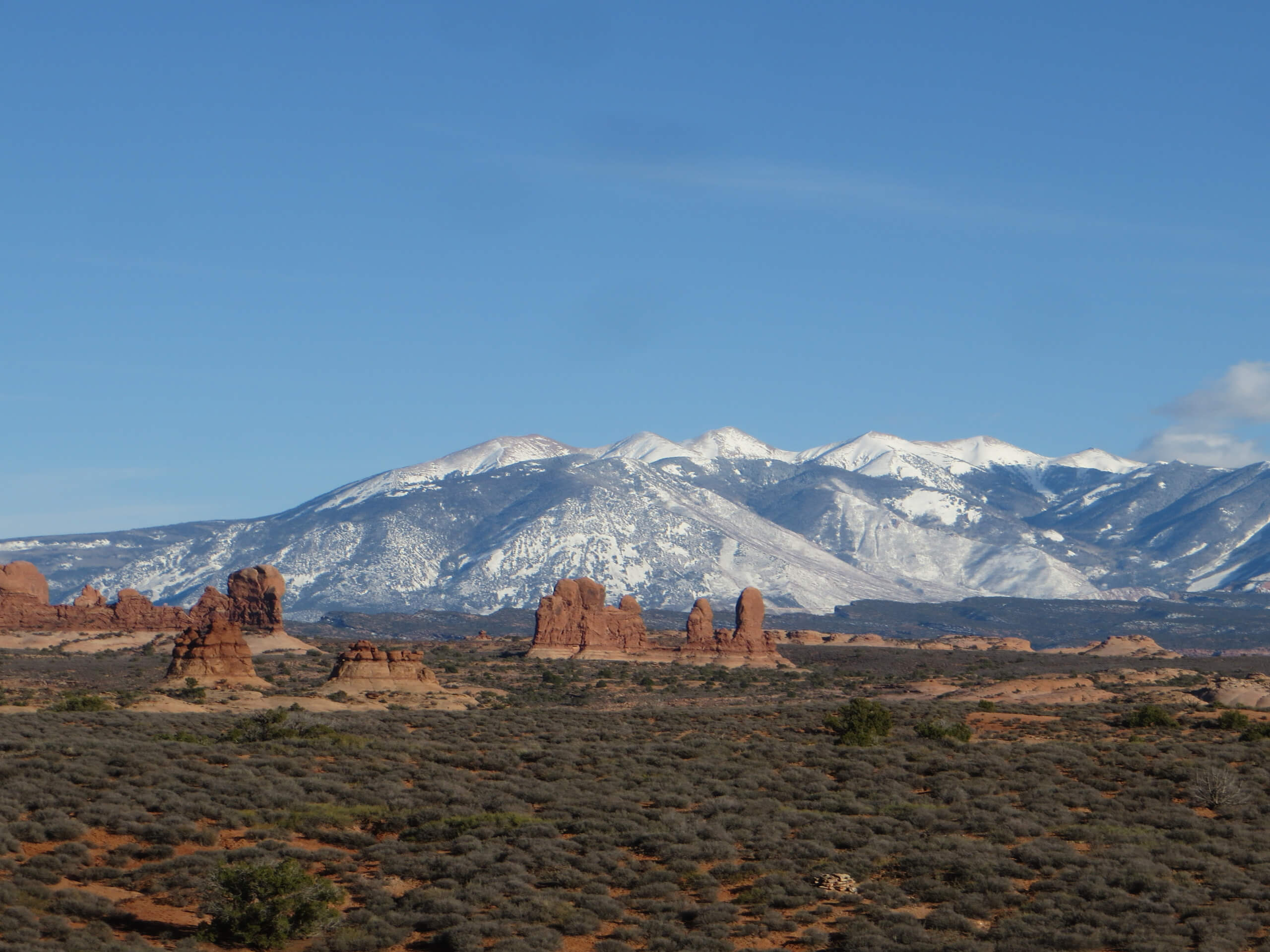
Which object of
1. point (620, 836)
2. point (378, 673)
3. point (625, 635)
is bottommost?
point (620, 836)

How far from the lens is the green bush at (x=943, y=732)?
4497cm

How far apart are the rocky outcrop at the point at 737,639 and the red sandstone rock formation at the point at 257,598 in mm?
32907

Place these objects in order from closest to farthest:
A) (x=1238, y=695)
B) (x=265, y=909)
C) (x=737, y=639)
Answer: (x=265, y=909) → (x=1238, y=695) → (x=737, y=639)

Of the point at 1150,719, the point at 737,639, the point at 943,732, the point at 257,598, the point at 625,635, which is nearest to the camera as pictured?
the point at 943,732

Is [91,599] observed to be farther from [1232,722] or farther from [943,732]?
[1232,722]

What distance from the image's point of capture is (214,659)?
68125mm

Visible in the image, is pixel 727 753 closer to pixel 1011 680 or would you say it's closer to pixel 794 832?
pixel 794 832

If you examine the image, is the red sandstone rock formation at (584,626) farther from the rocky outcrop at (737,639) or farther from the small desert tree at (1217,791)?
the small desert tree at (1217,791)

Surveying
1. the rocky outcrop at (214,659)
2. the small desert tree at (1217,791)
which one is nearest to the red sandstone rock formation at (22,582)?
the rocky outcrop at (214,659)

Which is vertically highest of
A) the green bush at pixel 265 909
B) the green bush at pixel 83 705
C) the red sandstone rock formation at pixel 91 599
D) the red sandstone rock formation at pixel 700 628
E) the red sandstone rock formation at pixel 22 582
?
the red sandstone rock formation at pixel 22 582

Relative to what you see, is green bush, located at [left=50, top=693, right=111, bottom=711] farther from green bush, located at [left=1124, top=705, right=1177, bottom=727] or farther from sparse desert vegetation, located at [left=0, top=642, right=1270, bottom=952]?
green bush, located at [left=1124, top=705, right=1177, bottom=727]

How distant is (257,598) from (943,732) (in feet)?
270

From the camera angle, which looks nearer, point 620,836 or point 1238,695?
point 620,836


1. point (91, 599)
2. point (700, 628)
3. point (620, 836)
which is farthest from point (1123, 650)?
point (620, 836)
